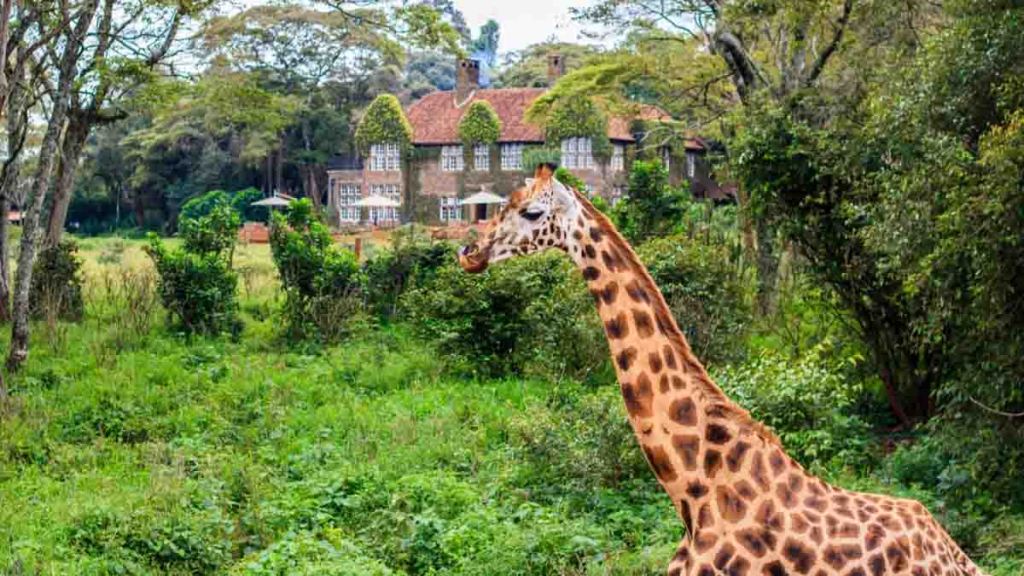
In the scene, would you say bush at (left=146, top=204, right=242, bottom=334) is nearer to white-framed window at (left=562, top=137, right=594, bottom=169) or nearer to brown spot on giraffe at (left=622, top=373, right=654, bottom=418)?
brown spot on giraffe at (left=622, top=373, right=654, bottom=418)

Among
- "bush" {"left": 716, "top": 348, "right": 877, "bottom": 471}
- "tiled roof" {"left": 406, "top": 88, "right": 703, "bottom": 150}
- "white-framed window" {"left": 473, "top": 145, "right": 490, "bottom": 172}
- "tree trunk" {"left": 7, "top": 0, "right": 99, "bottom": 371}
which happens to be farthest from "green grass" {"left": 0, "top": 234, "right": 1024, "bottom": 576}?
"white-framed window" {"left": 473, "top": 145, "right": 490, "bottom": 172}

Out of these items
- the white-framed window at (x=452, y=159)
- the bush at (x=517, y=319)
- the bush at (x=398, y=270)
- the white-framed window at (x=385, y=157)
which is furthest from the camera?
the white-framed window at (x=385, y=157)

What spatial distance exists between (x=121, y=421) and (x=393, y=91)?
38585mm

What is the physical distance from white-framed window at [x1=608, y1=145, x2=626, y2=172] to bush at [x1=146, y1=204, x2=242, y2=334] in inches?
958

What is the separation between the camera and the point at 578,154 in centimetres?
3988

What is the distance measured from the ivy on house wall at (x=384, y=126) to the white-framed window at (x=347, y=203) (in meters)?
2.54

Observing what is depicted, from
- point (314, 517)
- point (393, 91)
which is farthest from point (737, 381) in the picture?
point (393, 91)

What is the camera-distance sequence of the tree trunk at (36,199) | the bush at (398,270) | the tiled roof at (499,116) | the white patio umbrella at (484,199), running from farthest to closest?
the tiled roof at (499,116) < the white patio umbrella at (484,199) < the bush at (398,270) < the tree trunk at (36,199)

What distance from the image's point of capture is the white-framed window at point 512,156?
40531 mm

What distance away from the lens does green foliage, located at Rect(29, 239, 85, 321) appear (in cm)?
1698

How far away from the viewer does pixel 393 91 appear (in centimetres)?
4959

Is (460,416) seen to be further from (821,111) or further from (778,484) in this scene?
(778,484)

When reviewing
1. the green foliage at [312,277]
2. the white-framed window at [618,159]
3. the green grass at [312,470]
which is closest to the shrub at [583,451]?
the green grass at [312,470]

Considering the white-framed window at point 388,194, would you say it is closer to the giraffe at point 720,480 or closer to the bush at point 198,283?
the bush at point 198,283
